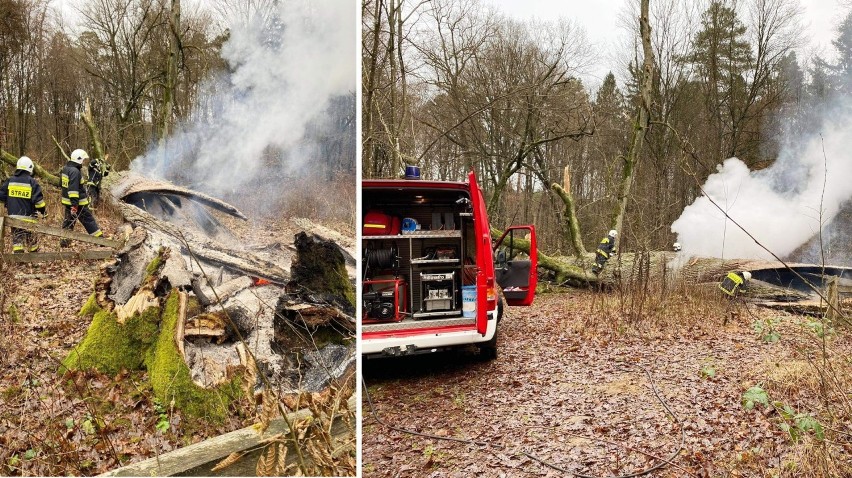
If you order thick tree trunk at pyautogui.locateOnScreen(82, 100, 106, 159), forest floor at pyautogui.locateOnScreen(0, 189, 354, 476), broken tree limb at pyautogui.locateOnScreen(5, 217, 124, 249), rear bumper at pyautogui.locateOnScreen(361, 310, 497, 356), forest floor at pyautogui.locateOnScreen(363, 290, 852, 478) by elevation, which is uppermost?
thick tree trunk at pyautogui.locateOnScreen(82, 100, 106, 159)

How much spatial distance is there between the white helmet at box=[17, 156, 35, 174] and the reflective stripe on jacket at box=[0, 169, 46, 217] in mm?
15

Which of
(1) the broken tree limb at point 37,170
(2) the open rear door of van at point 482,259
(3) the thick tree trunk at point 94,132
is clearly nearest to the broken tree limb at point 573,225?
(2) the open rear door of van at point 482,259

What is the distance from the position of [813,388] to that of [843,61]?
563 inches

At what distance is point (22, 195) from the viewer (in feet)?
7.88

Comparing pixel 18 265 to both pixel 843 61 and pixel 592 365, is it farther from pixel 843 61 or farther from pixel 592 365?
pixel 843 61

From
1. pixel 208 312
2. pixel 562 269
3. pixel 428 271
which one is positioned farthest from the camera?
pixel 562 269

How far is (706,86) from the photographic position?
64.6 feet

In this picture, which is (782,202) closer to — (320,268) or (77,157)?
(320,268)

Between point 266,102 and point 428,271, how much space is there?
3477 millimetres

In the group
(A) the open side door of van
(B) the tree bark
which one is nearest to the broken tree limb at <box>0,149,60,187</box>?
(A) the open side door of van

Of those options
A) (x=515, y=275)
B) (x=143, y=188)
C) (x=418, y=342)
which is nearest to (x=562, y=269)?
(x=515, y=275)

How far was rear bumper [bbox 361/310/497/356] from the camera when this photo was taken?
438 cm

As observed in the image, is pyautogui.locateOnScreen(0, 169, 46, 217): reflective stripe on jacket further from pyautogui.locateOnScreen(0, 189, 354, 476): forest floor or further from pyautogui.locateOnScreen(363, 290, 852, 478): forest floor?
pyautogui.locateOnScreen(363, 290, 852, 478): forest floor

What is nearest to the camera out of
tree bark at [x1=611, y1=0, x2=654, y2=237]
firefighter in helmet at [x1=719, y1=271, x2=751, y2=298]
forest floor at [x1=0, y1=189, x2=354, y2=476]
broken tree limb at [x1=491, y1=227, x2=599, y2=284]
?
forest floor at [x1=0, y1=189, x2=354, y2=476]
